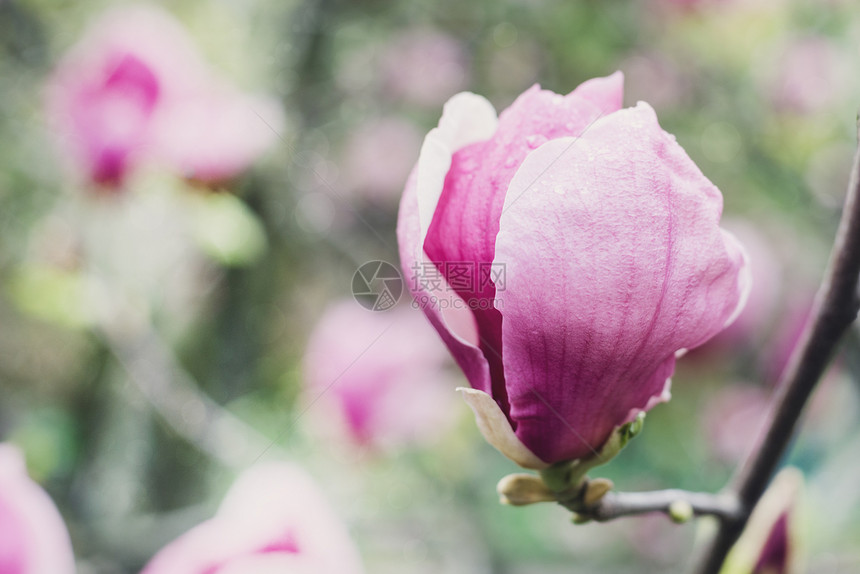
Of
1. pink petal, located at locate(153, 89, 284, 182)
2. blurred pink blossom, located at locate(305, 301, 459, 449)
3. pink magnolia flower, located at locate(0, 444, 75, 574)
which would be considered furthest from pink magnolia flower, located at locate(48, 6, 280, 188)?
pink magnolia flower, located at locate(0, 444, 75, 574)

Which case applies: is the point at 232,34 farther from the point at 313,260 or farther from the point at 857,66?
the point at 857,66

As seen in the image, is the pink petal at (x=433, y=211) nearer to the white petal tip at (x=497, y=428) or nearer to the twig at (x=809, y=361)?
the white petal tip at (x=497, y=428)

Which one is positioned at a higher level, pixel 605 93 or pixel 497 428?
pixel 605 93

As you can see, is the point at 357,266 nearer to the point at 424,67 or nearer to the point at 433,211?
the point at 424,67

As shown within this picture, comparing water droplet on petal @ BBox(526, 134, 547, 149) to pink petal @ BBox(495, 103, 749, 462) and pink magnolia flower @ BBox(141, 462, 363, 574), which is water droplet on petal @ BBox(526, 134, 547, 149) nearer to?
pink petal @ BBox(495, 103, 749, 462)

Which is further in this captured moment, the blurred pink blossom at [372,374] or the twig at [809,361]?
the blurred pink blossom at [372,374]

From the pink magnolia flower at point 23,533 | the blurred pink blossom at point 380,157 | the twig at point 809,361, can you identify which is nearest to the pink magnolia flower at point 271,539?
the pink magnolia flower at point 23,533
